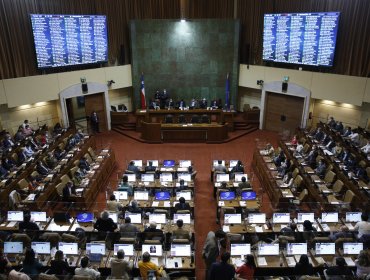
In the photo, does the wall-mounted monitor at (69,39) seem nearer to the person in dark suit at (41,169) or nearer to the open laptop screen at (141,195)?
the person in dark suit at (41,169)

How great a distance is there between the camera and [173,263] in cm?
793

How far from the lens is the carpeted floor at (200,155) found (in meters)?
11.8

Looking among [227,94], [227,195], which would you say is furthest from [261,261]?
[227,94]

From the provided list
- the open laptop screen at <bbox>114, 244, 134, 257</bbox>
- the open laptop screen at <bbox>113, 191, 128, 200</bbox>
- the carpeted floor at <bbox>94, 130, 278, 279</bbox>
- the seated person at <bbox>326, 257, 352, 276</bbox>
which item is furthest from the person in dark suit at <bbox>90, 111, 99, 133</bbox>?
the seated person at <bbox>326, 257, 352, 276</bbox>

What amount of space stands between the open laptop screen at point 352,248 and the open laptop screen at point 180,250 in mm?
3656

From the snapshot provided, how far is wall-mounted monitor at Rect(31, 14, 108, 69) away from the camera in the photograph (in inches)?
680

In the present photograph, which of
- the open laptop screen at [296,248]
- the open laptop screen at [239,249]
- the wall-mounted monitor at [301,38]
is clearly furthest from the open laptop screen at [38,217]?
the wall-mounted monitor at [301,38]

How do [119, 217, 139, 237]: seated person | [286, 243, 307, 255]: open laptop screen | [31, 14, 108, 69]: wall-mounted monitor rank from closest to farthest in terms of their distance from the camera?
[286, 243, 307, 255]: open laptop screen < [119, 217, 139, 237]: seated person < [31, 14, 108, 69]: wall-mounted monitor

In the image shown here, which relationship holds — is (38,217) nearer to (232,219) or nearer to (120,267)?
(120,267)

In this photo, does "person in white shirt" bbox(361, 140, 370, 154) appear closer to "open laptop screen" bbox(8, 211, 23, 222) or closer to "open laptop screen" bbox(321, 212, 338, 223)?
"open laptop screen" bbox(321, 212, 338, 223)

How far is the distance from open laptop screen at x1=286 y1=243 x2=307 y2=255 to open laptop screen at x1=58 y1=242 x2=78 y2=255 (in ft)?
16.4

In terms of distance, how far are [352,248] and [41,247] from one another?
7.31 meters

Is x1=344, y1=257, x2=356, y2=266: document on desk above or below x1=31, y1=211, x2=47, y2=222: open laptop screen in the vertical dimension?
below

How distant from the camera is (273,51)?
1938 cm
